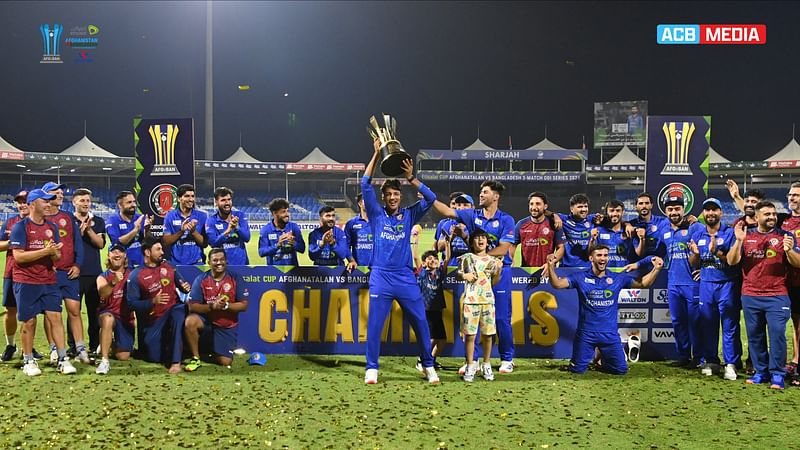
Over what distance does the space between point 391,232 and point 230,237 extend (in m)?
2.93

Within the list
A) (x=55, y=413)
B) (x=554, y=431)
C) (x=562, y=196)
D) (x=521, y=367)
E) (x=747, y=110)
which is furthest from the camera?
(x=747, y=110)

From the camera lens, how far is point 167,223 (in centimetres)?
771

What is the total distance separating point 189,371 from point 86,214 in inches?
104

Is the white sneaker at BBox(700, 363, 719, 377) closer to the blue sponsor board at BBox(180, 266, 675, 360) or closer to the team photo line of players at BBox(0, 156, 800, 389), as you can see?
the team photo line of players at BBox(0, 156, 800, 389)

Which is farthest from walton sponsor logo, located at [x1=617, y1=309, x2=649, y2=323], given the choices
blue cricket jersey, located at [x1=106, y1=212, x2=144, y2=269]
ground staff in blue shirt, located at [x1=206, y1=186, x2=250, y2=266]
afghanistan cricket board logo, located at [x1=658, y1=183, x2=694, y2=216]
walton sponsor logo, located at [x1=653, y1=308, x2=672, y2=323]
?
blue cricket jersey, located at [x1=106, y1=212, x2=144, y2=269]

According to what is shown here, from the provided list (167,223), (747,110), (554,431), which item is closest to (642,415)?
(554,431)

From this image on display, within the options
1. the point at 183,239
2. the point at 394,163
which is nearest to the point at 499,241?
the point at 394,163

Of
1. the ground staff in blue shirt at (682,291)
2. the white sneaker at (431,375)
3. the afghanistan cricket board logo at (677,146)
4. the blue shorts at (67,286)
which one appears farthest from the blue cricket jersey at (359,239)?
the afghanistan cricket board logo at (677,146)

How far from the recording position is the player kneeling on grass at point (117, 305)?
6.75m

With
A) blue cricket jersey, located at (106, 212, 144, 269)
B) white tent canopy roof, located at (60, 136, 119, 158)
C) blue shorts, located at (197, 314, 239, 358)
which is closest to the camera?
blue shorts, located at (197, 314, 239, 358)

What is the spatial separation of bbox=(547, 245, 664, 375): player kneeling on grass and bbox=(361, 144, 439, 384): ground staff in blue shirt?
5.42 ft

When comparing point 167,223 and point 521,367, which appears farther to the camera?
point 167,223

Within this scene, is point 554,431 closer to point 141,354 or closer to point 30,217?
point 141,354

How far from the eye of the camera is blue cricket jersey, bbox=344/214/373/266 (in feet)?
27.1
